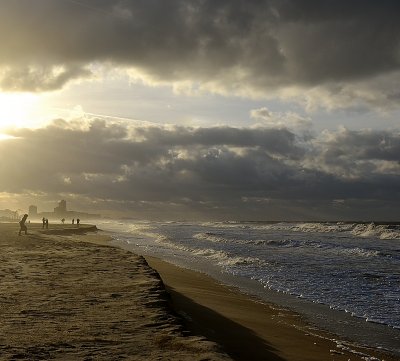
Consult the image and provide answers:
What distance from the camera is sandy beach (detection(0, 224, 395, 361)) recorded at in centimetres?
647

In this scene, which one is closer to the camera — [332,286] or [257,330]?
[257,330]

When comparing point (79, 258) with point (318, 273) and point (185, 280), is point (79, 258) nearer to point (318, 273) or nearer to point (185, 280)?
point (185, 280)

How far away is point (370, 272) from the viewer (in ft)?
66.7

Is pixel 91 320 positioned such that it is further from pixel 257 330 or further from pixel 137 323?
pixel 257 330

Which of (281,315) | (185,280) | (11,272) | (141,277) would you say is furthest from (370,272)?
(11,272)

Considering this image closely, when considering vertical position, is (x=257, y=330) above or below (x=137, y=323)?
below

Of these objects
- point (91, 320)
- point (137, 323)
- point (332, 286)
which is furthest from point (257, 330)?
point (332, 286)

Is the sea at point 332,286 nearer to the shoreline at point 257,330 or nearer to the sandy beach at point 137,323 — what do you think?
the shoreline at point 257,330

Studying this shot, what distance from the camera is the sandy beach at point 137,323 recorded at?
6469 millimetres

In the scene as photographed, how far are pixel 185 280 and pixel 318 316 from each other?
6.63 meters

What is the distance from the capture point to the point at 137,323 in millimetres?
7875

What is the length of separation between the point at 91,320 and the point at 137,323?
0.88 m

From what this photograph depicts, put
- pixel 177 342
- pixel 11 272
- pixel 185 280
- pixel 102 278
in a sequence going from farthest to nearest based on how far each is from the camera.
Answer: pixel 185 280 → pixel 11 272 → pixel 102 278 → pixel 177 342

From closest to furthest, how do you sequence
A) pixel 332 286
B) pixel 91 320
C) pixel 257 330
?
pixel 91 320 → pixel 257 330 → pixel 332 286
